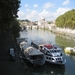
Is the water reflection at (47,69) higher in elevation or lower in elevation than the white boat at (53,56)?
lower

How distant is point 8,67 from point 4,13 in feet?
21.5

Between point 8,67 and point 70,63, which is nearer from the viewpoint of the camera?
point 8,67

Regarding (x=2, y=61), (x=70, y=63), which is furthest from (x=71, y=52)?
(x=2, y=61)

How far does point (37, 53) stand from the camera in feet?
95.3

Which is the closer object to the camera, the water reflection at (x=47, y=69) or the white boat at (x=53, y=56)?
the water reflection at (x=47, y=69)

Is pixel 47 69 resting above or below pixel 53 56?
below

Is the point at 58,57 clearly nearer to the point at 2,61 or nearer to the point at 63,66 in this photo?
the point at 63,66

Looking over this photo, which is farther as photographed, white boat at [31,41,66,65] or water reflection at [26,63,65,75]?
white boat at [31,41,66,65]

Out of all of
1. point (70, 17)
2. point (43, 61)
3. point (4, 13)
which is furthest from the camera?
point (70, 17)

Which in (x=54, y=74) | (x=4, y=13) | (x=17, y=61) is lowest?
Result: (x=54, y=74)

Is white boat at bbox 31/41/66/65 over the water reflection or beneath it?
over

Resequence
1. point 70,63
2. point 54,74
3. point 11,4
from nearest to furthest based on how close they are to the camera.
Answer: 1. point 11,4
2. point 54,74
3. point 70,63

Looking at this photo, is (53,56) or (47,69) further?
(53,56)

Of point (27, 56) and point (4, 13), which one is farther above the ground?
point (4, 13)
